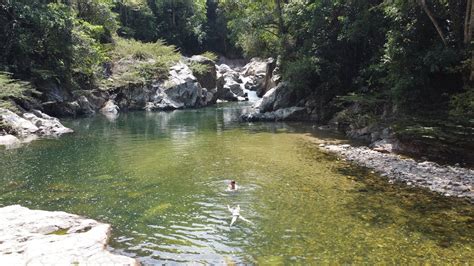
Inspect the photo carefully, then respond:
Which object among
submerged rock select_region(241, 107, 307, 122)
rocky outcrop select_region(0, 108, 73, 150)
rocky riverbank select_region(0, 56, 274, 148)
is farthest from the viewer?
submerged rock select_region(241, 107, 307, 122)

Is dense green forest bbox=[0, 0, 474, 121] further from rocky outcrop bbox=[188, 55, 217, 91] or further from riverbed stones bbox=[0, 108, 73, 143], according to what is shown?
rocky outcrop bbox=[188, 55, 217, 91]

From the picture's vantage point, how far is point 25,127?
2503 centimetres

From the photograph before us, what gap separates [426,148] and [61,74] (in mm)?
30708

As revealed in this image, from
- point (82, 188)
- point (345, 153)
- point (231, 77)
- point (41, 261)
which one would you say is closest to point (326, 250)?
point (41, 261)

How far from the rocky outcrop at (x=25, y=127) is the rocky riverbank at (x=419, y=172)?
17.3 meters

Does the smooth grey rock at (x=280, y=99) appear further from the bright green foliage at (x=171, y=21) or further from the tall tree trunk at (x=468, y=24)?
the bright green foliage at (x=171, y=21)

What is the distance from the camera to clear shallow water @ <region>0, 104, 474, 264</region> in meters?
8.73

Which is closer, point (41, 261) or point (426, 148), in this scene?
point (41, 261)

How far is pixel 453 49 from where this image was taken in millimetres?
18375

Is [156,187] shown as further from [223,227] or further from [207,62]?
[207,62]

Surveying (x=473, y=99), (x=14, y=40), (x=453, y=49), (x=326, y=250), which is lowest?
(x=326, y=250)

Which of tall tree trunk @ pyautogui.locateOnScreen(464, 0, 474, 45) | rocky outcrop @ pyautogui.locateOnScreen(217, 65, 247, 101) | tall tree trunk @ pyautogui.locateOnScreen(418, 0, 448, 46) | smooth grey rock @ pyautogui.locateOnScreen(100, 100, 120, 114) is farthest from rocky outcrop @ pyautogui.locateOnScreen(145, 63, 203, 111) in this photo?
tall tree trunk @ pyautogui.locateOnScreen(464, 0, 474, 45)

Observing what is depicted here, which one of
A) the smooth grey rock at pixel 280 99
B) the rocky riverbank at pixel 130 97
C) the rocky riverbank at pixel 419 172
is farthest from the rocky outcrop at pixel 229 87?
the rocky riverbank at pixel 419 172

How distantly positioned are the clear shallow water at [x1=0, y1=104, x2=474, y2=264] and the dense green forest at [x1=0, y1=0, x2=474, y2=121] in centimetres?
596
